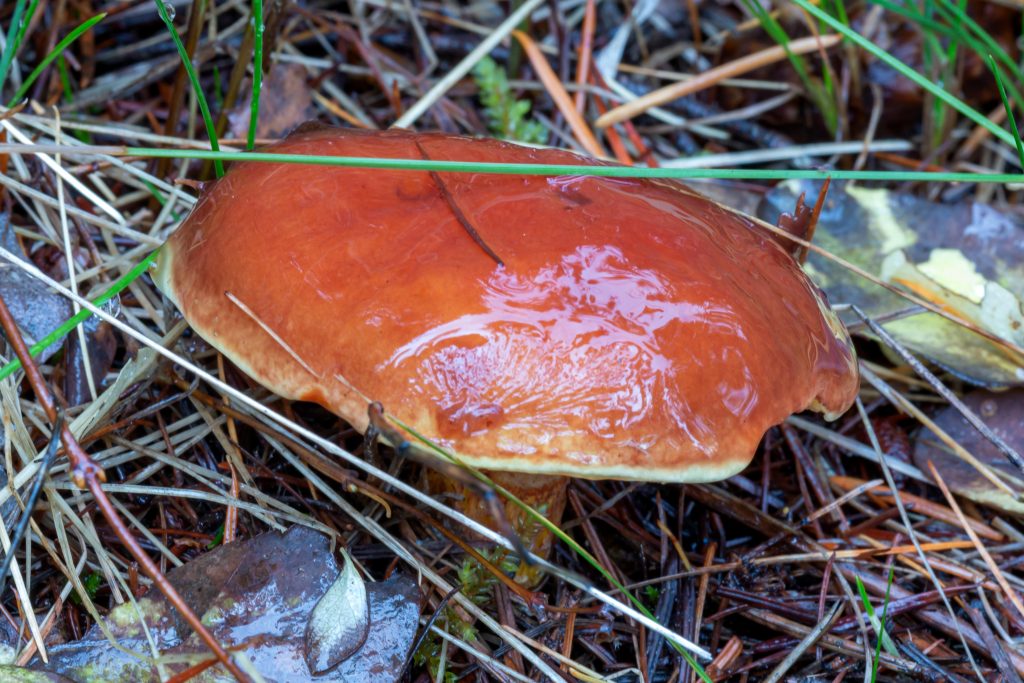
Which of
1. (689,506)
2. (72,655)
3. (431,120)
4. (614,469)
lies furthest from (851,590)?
(431,120)

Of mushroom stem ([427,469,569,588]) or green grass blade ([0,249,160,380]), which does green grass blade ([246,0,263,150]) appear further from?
mushroom stem ([427,469,569,588])

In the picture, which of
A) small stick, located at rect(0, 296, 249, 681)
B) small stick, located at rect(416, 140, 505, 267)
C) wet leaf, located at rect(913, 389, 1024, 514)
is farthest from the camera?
wet leaf, located at rect(913, 389, 1024, 514)

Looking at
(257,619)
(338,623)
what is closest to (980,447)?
(338,623)

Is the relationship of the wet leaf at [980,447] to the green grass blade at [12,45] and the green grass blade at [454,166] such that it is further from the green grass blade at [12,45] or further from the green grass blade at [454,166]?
the green grass blade at [12,45]

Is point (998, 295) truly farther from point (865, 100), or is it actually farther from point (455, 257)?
point (455, 257)

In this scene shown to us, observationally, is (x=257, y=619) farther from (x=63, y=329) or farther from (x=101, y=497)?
(x=63, y=329)

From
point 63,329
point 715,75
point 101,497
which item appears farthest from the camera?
point 715,75

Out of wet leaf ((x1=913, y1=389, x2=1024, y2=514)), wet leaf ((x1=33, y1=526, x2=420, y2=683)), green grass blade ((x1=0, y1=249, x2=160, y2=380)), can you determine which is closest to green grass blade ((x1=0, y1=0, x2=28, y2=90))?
green grass blade ((x1=0, y1=249, x2=160, y2=380))
